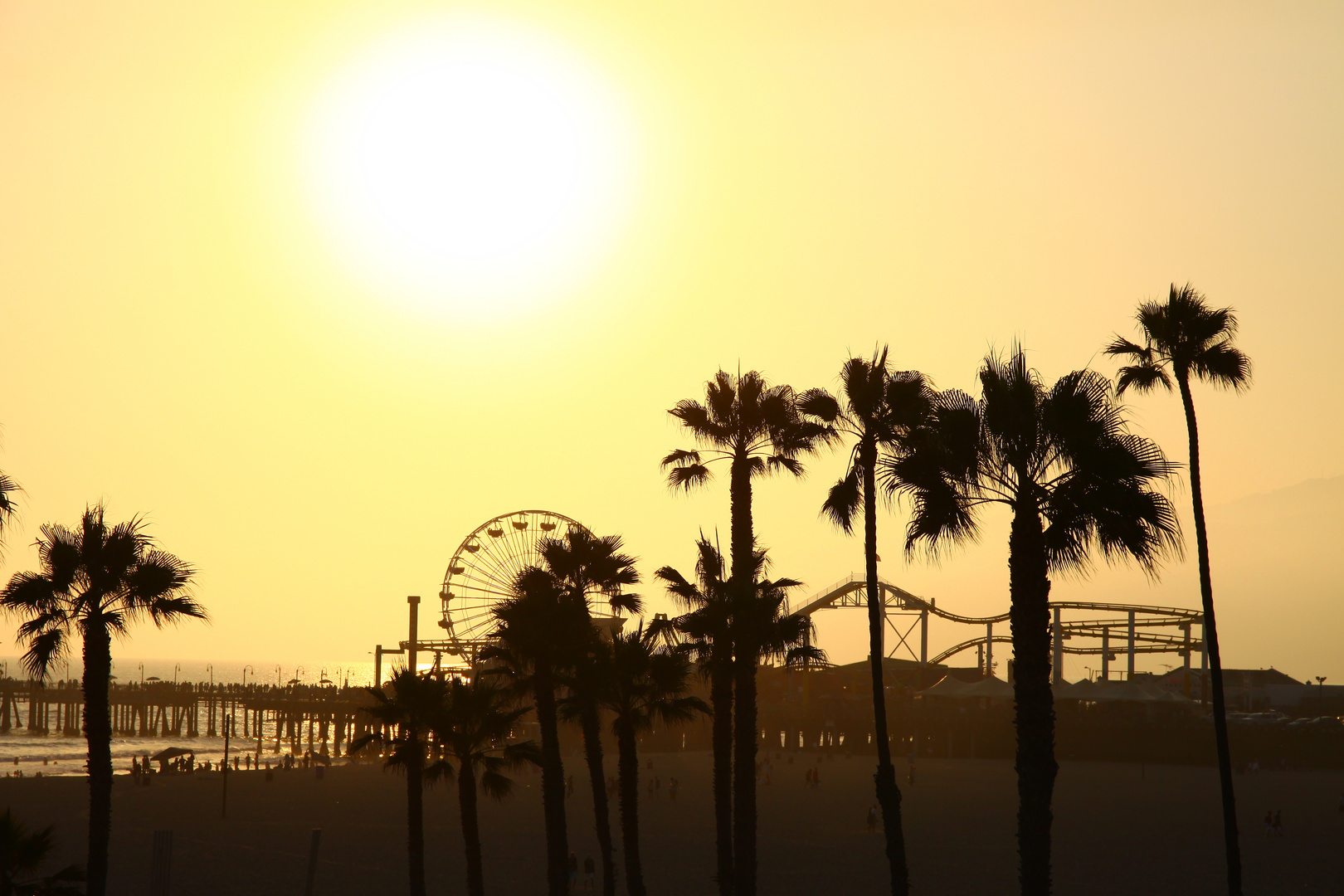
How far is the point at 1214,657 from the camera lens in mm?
18516

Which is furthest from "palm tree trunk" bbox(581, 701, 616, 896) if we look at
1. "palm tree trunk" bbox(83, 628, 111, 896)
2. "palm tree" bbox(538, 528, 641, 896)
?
"palm tree trunk" bbox(83, 628, 111, 896)

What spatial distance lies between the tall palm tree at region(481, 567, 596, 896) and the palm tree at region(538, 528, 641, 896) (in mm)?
363

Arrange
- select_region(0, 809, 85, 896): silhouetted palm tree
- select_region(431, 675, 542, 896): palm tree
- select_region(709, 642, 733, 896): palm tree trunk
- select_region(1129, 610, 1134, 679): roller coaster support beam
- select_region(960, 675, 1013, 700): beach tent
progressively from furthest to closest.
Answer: select_region(1129, 610, 1134, 679): roller coaster support beam, select_region(960, 675, 1013, 700): beach tent, select_region(709, 642, 733, 896): palm tree trunk, select_region(431, 675, 542, 896): palm tree, select_region(0, 809, 85, 896): silhouetted palm tree

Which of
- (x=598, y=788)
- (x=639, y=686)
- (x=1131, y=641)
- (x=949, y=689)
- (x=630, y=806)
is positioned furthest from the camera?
(x=1131, y=641)

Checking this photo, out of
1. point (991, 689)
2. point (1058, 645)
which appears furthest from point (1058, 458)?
point (1058, 645)

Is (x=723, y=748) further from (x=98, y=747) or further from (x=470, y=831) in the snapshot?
(x=98, y=747)

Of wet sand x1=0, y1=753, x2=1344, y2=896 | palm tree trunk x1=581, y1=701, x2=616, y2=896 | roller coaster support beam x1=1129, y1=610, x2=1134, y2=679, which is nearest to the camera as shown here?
palm tree trunk x1=581, y1=701, x2=616, y2=896

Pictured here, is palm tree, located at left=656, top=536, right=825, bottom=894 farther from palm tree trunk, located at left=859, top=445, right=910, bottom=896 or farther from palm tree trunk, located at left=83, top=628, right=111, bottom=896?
palm tree trunk, located at left=83, top=628, right=111, bottom=896

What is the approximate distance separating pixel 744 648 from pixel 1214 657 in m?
8.26

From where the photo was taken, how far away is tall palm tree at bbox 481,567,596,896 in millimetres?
23547

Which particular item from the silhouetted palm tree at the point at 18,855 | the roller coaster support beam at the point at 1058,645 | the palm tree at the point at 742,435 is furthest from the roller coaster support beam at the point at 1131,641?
the silhouetted palm tree at the point at 18,855

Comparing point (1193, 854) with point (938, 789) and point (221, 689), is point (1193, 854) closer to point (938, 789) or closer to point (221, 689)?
point (938, 789)

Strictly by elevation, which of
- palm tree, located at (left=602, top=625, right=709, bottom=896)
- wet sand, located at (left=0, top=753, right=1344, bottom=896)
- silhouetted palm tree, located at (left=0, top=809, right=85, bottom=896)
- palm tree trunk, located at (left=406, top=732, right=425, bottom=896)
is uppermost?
palm tree, located at (left=602, top=625, right=709, bottom=896)

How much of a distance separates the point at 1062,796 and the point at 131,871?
3368 cm
